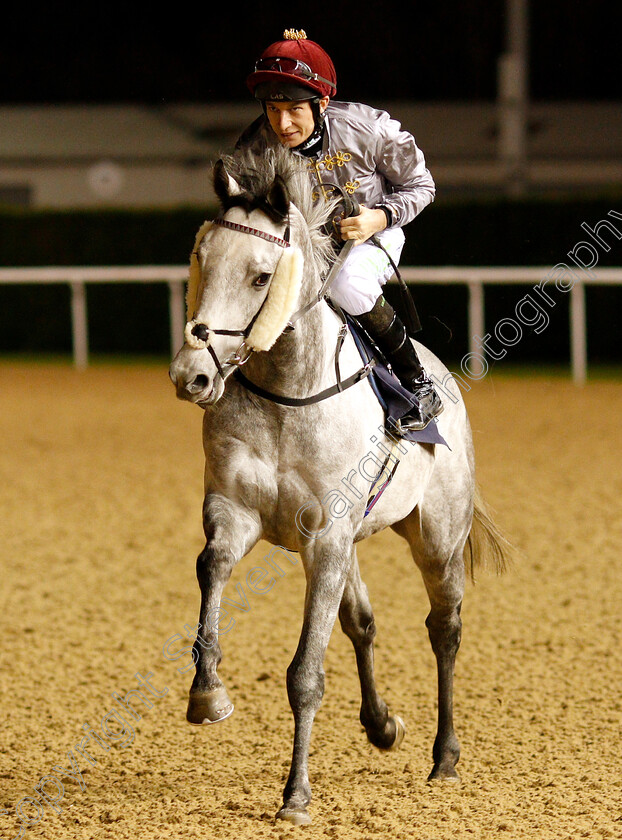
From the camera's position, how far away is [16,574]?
21.1ft

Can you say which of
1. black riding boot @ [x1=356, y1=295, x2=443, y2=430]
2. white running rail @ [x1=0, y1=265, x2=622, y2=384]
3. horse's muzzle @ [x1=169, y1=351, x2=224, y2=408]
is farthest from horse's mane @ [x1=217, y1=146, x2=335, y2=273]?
white running rail @ [x1=0, y1=265, x2=622, y2=384]

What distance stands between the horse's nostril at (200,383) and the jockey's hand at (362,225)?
77 centimetres

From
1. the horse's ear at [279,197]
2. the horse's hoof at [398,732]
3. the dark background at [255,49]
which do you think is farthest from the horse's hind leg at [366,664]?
the dark background at [255,49]

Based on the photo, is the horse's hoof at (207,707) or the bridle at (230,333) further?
the horse's hoof at (207,707)

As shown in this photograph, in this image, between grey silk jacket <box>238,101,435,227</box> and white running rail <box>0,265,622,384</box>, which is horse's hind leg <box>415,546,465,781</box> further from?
white running rail <box>0,265,622,384</box>

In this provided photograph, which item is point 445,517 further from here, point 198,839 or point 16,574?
point 16,574

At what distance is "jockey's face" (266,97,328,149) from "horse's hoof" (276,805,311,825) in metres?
1.88

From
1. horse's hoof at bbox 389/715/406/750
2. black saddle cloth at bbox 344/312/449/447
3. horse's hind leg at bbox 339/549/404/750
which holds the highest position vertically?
black saddle cloth at bbox 344/312/449/447

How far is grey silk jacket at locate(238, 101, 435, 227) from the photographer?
11.3 feet

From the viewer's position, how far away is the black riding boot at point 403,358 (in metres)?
3.64

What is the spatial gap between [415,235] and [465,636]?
9.63 metres

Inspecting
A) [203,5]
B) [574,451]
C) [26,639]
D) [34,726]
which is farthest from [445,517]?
[203,5]

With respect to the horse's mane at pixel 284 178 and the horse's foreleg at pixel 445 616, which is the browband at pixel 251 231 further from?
the horse's foreleg at pixel 445 616

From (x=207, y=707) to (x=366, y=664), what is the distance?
1.04m
